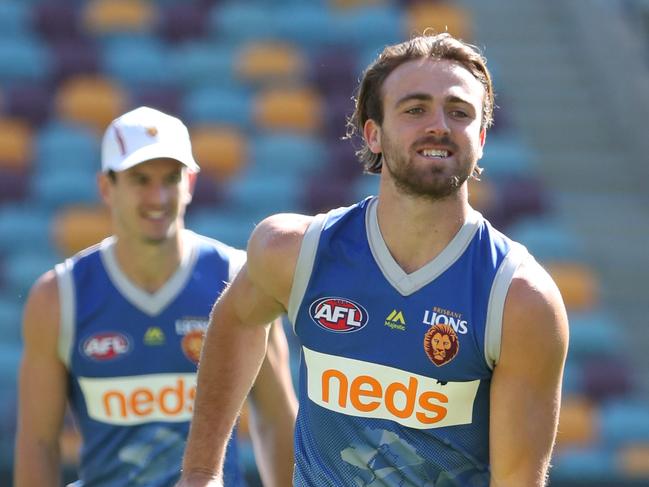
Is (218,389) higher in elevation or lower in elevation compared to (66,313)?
lower

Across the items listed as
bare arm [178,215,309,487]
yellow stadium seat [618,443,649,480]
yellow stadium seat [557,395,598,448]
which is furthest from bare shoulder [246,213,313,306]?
yellow stadium seat [557,395,598,448]

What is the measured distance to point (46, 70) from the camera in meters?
9.97

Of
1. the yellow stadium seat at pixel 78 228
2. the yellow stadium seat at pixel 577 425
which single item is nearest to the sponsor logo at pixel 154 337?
the yellow stadium seat at pixel 577 425

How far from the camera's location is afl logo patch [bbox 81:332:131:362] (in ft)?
13.6

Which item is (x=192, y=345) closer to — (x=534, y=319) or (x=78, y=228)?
(x=534, y=319)

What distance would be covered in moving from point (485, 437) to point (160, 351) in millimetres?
1346

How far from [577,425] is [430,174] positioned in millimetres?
5152

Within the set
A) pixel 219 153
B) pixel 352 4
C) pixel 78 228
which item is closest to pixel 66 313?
pixel 78 228

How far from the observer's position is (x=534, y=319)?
118 inches

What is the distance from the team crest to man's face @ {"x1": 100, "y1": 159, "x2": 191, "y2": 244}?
0.33 m

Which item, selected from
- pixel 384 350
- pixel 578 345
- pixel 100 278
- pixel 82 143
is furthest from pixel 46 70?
pixel 384 350

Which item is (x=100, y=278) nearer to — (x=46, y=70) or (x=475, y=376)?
(x=475, y=376)

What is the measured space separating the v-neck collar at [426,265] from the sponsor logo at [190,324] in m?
1.08

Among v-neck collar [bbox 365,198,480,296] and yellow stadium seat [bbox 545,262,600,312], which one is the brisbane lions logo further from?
yellow stadium seat [bbox 545,262,600,312]
